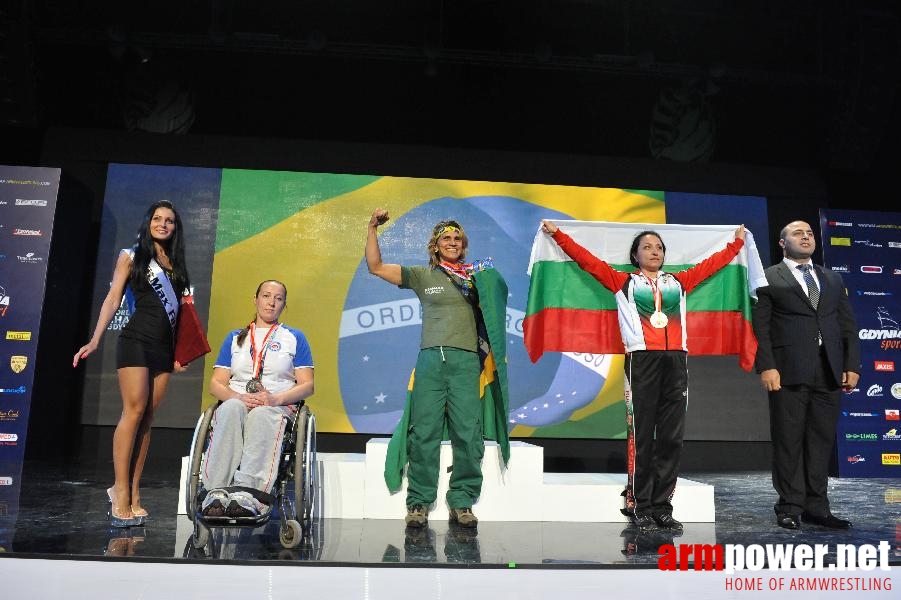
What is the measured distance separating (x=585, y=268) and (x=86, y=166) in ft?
14.8

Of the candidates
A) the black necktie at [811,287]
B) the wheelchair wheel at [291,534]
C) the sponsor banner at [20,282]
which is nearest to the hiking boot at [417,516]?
the wheelchair wheel at [291,534]

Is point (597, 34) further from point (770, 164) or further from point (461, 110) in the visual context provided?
point (770, 164)

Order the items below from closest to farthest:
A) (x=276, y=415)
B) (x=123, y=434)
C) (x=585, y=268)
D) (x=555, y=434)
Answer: (x=276, y=415), (x=123, y=434), (x=585, y=268), (x=555, y=434)

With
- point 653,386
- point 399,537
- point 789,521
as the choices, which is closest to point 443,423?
point 399,537

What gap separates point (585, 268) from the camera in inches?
134

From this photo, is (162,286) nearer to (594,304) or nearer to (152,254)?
(152,254)

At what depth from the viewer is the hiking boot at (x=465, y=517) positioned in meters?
3.13

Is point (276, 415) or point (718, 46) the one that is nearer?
point (276, 415)

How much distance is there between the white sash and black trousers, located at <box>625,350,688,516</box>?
6.75 ft

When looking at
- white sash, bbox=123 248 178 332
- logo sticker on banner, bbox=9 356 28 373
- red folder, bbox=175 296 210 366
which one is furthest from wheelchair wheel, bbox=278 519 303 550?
logo sticker on banner, bbox=9 356 28 373

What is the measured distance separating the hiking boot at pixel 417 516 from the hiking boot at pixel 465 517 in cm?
14

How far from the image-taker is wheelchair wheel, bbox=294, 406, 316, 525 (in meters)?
2.55

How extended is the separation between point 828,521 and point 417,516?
1.87m

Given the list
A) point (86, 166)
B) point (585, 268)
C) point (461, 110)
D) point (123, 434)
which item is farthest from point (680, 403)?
point (86, 166)
